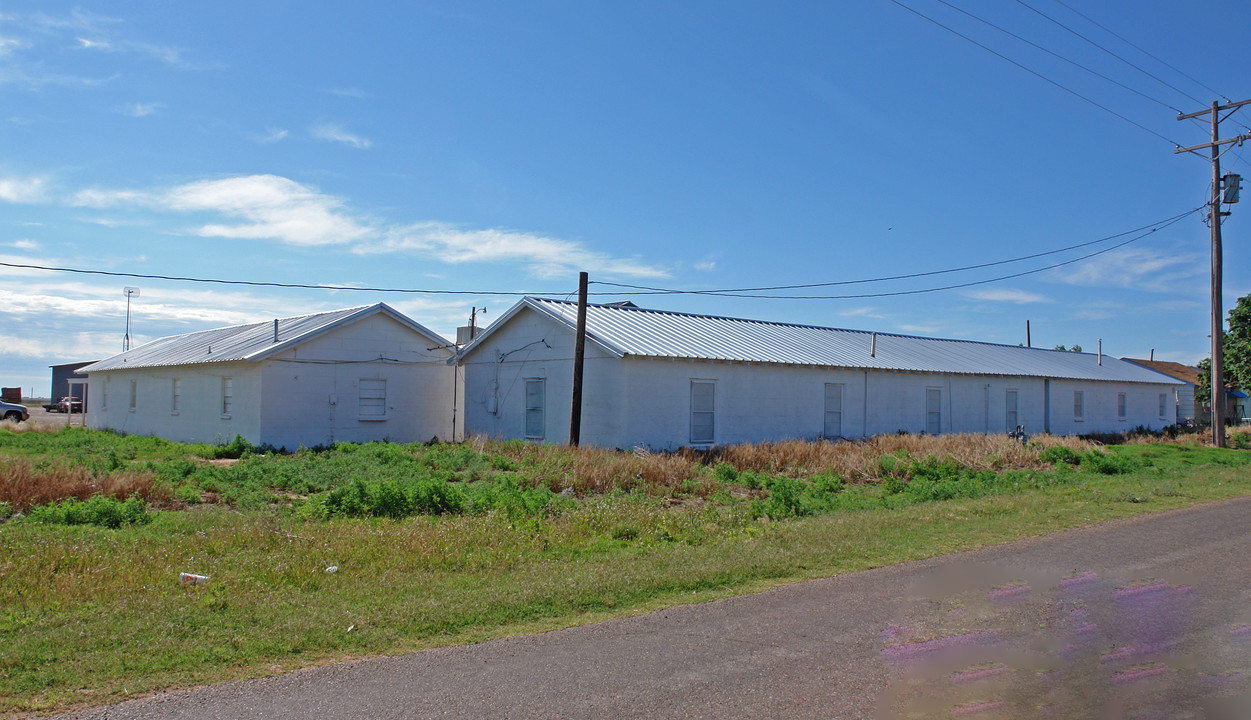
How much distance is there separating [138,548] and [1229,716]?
30.7 feet

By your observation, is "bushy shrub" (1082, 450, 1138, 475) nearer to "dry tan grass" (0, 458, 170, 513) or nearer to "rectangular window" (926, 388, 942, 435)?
"rectangular window" (926, 388, 942, 435)

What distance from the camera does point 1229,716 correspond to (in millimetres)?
4699

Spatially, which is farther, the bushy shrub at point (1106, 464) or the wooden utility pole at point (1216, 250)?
the wooden utility pole at point (1216, 250)

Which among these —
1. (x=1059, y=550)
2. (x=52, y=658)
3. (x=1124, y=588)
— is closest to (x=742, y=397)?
(x=1059, y=550)

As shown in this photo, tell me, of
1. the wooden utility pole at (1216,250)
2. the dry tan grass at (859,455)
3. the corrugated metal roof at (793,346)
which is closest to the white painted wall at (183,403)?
the corrugated metal roof at (793,346)

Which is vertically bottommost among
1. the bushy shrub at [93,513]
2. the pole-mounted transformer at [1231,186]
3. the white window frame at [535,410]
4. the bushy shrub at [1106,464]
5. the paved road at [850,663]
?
the paved road at [850,663]

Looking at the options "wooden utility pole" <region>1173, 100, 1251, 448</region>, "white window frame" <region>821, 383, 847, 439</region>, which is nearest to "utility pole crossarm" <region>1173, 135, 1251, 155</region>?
"wooden utility pole" <region>1173, 100, 1251, 448</region>

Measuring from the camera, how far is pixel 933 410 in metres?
30.9

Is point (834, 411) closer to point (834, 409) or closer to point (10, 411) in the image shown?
point (834, 409)

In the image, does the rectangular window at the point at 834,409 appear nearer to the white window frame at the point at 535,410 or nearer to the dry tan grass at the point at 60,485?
the white window frame at the point at 535,410

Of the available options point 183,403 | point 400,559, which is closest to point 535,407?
point 183,403

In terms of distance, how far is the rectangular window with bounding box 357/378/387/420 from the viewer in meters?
26.7

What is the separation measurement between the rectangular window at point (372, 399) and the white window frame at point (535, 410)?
4.83 meters

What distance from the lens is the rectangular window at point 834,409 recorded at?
27234mm
